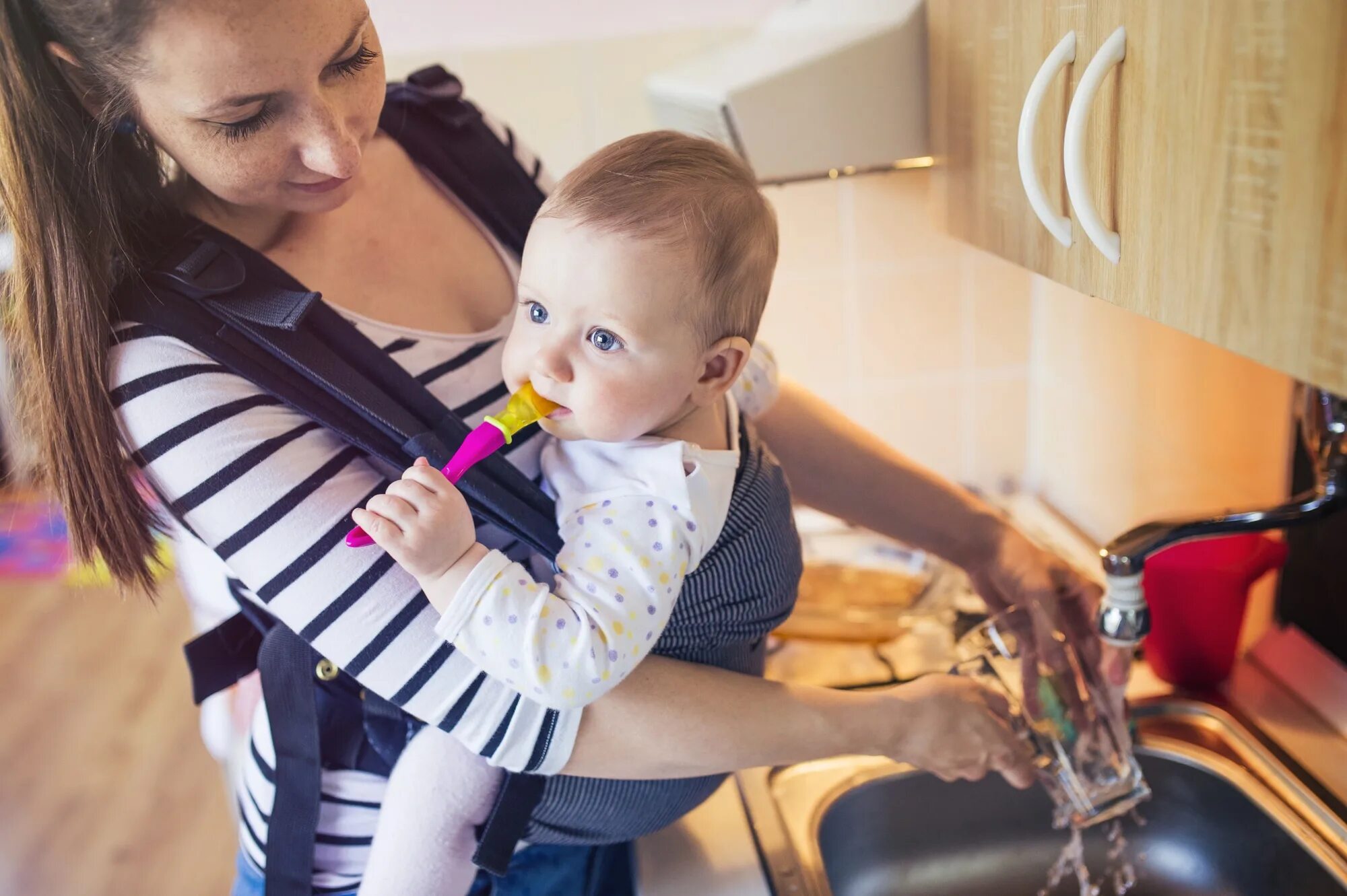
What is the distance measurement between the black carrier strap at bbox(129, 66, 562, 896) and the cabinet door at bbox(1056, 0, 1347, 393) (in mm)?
428

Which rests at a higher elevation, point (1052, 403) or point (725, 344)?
point (725, 344)

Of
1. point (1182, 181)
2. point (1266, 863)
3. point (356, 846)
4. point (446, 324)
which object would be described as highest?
point (1182, 181)

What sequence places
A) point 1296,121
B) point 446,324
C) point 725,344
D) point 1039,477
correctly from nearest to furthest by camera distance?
point 1296,121 < point 725,344 < point 446,324 < point 1039,477

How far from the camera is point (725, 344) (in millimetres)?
771

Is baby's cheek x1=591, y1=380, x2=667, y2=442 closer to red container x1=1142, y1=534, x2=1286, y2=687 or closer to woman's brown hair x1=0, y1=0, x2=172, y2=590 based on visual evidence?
woman's brown hair x1=0, y1=0, x2=172, y2=590

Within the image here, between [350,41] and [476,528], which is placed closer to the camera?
[350,41]

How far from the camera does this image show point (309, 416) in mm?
757

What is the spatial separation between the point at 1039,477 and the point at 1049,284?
0.92ft

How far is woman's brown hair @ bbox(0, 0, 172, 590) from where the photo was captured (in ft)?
2.26

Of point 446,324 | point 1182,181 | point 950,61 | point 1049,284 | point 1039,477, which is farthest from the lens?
point 1039,477

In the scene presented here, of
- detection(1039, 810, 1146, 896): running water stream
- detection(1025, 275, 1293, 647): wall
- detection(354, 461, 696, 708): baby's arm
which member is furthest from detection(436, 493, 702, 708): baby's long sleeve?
detection(1025, 275, 1293, 647): wall

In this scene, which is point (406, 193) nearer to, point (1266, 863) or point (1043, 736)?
point (1043, 736)

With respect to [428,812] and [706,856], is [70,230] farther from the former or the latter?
[706,856]

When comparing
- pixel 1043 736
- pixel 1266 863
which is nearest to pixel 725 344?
pixel 1043 736
